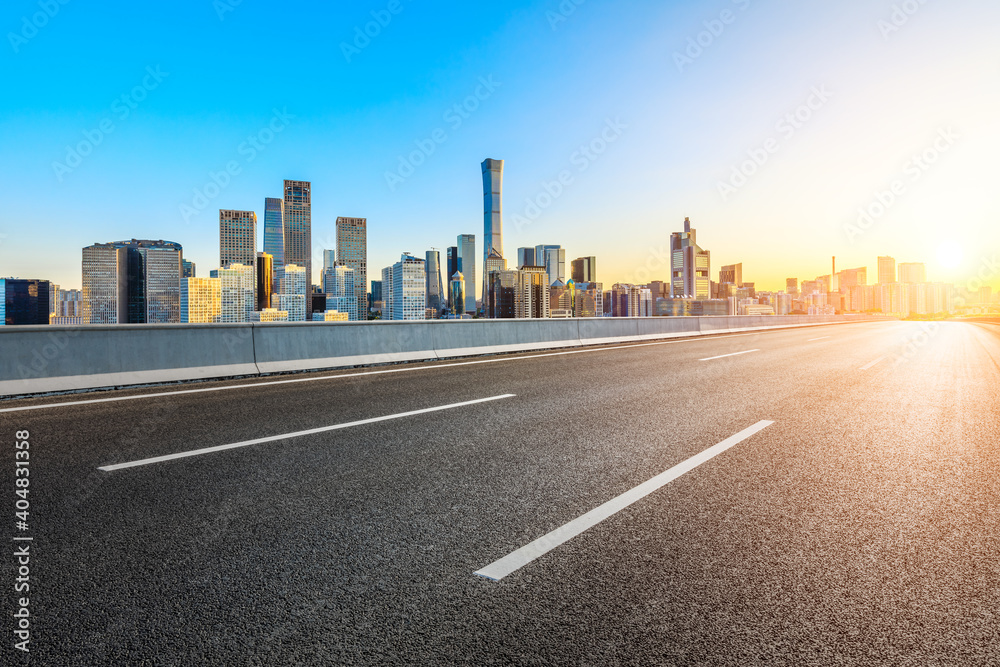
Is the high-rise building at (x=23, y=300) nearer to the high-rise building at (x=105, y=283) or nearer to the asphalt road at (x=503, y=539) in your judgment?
the asphalt road at (x=503, y=539)

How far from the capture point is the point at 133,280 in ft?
88.1

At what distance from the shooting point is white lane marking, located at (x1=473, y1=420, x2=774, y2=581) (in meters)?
2.61

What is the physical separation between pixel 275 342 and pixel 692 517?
29.5 ft

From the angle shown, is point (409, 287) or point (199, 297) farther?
point (409, 287)

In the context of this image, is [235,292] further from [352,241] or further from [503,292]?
[352,241]

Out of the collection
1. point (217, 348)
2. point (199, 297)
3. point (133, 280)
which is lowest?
point (217, 348)

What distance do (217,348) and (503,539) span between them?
833cm

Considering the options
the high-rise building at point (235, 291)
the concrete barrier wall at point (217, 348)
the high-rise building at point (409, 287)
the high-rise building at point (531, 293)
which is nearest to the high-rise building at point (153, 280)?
the high-rise building at point (235, 291)

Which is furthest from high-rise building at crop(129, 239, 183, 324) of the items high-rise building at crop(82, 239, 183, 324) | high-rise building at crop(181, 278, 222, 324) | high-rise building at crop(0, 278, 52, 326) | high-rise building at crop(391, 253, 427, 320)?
high-rise building at crop(391, 253, 427, 320)

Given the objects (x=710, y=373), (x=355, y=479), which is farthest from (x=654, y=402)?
(x=355, y=479)

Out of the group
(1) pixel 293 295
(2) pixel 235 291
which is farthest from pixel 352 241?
(2) pixel 235 291

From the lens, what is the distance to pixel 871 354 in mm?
14883

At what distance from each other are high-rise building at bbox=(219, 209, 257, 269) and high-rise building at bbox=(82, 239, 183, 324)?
111421mm

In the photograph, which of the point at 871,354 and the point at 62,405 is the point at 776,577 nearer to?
the point at 62,405
